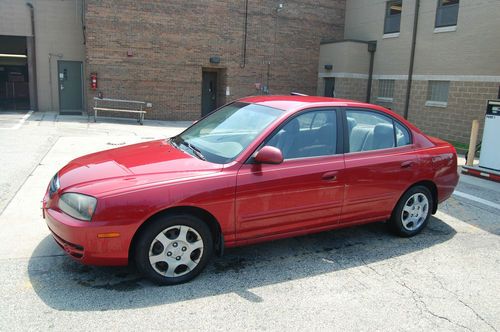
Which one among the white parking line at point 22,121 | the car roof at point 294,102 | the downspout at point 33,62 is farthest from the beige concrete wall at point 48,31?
the car roof at point 294,102

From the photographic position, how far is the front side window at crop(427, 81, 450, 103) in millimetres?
16381

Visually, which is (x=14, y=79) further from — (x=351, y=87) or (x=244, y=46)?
(x=351, y=87)

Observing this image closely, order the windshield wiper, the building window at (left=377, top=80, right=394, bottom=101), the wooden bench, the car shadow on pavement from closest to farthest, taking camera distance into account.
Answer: the car shadow on pavement < the windshield wiper < the wooden bench < the building window at (left=377, top=80, right=394, bottom=101)

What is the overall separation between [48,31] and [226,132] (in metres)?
16.6

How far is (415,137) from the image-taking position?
5359 mm

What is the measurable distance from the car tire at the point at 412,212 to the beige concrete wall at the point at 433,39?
11.0 m

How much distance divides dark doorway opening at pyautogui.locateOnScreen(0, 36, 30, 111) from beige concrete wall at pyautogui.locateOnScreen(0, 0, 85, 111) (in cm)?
289

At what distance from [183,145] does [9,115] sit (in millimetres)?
14984

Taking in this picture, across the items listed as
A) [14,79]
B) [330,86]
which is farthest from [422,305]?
[14,79]

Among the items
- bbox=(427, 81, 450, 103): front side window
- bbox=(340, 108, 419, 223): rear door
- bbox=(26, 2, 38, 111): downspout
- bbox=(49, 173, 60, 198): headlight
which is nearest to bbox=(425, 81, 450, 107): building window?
bbox=(427, 81, 450, 103): front side window

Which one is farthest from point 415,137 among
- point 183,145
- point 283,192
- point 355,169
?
point 183,145

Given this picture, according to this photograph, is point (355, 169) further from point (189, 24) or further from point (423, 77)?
point (189, 24)

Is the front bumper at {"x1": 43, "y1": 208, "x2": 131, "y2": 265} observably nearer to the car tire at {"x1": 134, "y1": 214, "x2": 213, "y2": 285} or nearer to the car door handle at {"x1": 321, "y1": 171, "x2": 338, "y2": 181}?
the car tire at {"x1": 134, "y1": 214, "x2": 213, "y2": 285}

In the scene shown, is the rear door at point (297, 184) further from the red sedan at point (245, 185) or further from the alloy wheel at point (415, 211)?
the alloy wheel at point (415, 211)
